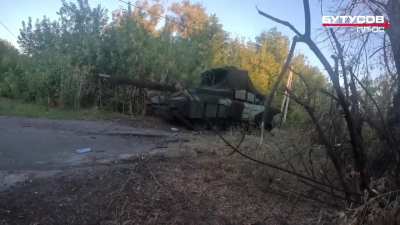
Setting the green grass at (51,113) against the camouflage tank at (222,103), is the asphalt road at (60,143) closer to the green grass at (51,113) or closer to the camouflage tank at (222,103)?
the green grass at (51,113)

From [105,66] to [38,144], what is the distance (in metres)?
6.42

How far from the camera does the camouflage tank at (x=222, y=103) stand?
8.04 metres

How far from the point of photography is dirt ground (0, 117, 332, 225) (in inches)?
92.4

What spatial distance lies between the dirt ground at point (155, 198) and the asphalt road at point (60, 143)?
1.84 feet

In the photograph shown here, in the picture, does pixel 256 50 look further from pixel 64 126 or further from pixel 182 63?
pixel 64 126

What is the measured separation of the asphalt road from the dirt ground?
22.1 inches

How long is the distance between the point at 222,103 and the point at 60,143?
471 cm

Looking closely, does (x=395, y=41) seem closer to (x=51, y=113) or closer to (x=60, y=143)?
(x=60, y=143)

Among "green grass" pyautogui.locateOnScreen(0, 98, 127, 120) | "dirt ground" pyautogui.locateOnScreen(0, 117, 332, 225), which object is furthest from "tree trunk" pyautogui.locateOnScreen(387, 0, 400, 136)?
"green grass" pyautogui.locateOnScreen(0, 98, 127, 120)

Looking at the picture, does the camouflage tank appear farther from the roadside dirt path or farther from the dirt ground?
the dirt ground

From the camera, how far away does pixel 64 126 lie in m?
6.68

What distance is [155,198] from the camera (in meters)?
2.70

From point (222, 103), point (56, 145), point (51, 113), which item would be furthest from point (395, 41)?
point (51, 113)

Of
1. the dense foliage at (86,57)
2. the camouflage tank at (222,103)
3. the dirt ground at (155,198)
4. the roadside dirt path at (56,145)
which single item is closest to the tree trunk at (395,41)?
the dirt ground at (155,198)
